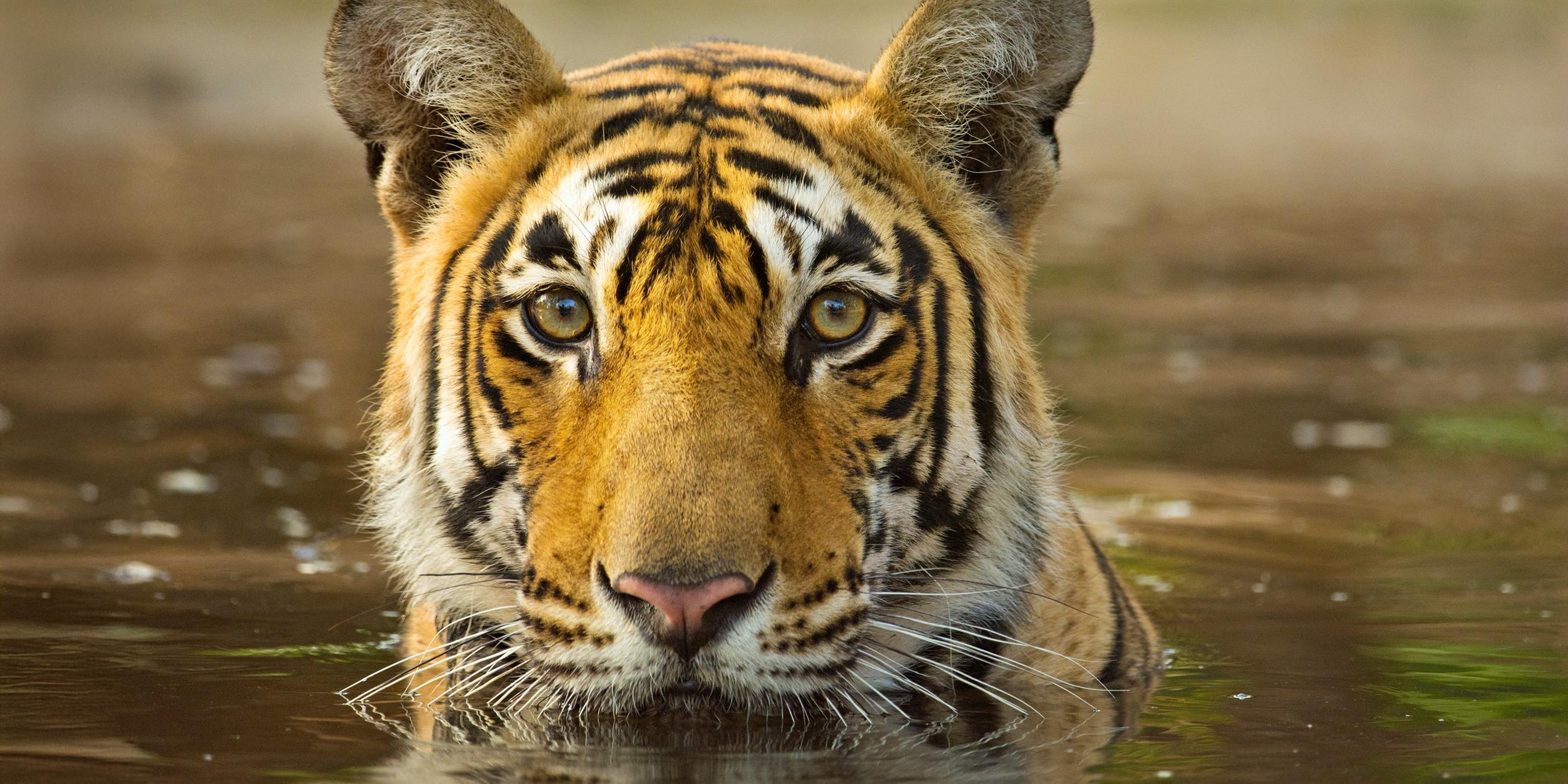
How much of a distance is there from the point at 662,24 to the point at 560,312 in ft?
63.0

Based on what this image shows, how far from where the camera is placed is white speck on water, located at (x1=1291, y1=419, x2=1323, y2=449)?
718 centimetres

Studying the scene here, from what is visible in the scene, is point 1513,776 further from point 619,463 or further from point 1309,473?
point 1309,473

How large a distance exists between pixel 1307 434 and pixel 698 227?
177 inches

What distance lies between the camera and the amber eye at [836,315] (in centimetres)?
339

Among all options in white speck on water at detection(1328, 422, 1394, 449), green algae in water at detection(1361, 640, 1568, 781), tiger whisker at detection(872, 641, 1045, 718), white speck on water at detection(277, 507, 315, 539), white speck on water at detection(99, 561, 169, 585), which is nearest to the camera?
green algae in water at detection(1361, 640, 1568, 781)

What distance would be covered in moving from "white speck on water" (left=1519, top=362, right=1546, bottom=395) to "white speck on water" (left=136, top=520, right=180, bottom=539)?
5.04 m

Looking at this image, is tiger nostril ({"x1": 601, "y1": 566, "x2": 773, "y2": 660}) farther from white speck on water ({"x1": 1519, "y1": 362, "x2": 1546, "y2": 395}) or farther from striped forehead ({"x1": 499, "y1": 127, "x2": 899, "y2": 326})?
white speck on water ({"x1": 1519, "y1": 362, "x2": 1546, "y2": 395})

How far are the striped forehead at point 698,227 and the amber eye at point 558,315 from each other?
0.02m

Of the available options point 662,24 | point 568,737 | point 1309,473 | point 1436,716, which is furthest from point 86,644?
point 662,24

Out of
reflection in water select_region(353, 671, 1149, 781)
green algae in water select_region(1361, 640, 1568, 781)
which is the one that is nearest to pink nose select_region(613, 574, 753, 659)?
reflection in water select_region(353, 671, 1149, 781)

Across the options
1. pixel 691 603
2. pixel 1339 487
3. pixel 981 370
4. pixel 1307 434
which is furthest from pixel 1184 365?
pixel 691 603

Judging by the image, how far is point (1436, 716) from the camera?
361 cm

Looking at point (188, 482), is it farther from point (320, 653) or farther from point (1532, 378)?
point (1532, 378)

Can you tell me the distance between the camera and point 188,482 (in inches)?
249
